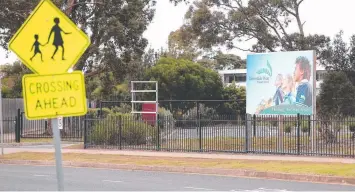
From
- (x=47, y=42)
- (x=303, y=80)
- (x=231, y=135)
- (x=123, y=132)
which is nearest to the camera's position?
(x=47, y=42)

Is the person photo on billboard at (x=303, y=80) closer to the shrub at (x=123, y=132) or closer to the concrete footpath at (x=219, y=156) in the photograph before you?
the concrete footpath at (x=219, y=156)

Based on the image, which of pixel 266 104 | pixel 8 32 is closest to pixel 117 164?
pixel 266 104

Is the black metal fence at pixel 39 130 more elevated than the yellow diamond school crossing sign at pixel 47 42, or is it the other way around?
the yellow diamond school crossing sign at pixel 47 42

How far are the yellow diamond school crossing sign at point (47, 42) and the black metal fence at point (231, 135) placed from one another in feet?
46.0

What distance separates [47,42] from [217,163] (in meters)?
11.7

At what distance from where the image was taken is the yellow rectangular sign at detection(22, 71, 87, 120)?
594 centimetres

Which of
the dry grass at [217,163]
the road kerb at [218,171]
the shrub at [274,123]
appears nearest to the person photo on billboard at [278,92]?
the shrub at [274,123]

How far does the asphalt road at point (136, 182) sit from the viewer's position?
1258 centimetres

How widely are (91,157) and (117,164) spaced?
89.2 inches

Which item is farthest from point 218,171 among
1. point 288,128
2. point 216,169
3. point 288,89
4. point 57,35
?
point 57,35

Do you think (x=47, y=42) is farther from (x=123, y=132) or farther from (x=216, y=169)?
(x=123, y=132)

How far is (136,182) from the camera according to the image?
45.3 feet

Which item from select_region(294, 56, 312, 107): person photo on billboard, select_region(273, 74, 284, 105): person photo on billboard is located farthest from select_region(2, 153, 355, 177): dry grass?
select_region(273, 74, 284, 105): person photo on billboard

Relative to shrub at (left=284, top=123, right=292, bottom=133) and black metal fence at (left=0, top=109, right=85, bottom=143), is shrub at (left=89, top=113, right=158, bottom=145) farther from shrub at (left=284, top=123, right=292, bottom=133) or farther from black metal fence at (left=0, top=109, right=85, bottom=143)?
shrub at (left=284, top=123, right=292, bottom=133)
